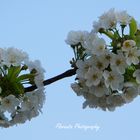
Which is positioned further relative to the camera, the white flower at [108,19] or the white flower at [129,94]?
the white flower at [108,19]

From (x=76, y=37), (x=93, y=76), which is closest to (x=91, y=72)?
(x=93, y=76)

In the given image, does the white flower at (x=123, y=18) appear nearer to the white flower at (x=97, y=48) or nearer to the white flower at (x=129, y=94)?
the white flower at (x=97, y=48)

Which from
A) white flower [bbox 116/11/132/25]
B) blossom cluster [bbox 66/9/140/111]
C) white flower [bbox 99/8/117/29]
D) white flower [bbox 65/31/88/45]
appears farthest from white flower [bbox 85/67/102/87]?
white flower [bbox 116/11/132/25]

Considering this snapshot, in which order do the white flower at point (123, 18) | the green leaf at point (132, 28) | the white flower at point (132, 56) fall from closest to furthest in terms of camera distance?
the white flower at point (132, 56)
the green leaf at point (132, 28)
the white flower at point (123, 18)

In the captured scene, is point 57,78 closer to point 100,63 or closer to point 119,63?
point 100,63

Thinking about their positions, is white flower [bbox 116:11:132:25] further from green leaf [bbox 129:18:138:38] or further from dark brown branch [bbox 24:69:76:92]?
dark brown branch [bbox 24:69:76:92]

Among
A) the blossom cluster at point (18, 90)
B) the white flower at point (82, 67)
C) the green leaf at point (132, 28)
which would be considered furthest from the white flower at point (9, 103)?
the green leaf at point (132, 28)
